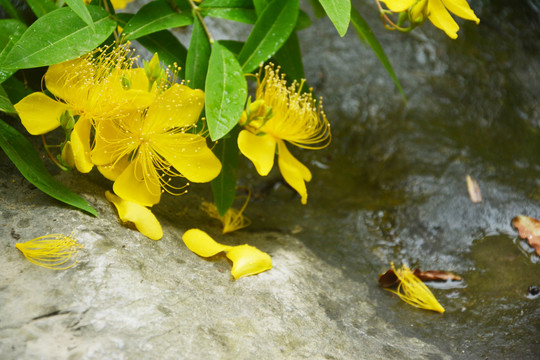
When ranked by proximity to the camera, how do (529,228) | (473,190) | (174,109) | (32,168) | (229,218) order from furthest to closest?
(473,190), (529,228), (229,218), (174,109), (32,168)

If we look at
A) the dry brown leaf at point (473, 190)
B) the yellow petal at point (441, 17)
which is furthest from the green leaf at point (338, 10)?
the dry brown leaf at point (473, 190)

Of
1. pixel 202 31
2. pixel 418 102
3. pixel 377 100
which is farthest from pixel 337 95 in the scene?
pixel 202 31

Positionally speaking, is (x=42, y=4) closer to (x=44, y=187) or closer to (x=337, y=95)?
(x=44, y=187)

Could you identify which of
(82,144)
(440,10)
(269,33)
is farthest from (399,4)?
(82,144)

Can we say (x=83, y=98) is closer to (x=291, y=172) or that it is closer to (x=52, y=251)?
(x=52, y=251)

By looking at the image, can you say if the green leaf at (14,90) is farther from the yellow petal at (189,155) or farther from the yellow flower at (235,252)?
the yellow flower at (235,252)

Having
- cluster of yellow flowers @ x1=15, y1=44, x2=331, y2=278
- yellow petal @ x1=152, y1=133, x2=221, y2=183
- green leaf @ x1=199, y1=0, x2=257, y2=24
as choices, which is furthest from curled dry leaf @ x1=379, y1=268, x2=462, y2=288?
green leaf @ x1=199, y1=0, x2=257, y2=24
